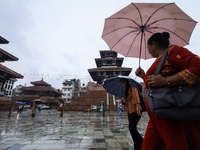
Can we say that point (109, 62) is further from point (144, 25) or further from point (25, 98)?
point (144, 25)

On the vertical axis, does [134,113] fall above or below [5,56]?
below

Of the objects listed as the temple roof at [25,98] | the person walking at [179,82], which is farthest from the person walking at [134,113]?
the temple roof at [25,98]

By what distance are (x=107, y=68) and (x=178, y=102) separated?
26899mm

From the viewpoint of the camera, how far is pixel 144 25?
236cm

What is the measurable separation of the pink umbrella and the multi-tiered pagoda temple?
24203mm

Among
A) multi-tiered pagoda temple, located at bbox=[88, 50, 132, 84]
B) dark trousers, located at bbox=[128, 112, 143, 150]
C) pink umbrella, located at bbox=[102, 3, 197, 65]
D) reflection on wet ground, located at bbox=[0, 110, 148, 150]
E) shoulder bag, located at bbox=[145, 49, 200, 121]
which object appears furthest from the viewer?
multi-tiered pagoda temple, located at bbox=[88, 50, 132, 84]

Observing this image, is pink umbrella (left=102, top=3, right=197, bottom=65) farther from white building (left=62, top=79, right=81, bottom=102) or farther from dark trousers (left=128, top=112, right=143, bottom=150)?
white building (left=62, top=79, right=81, bottom=102)

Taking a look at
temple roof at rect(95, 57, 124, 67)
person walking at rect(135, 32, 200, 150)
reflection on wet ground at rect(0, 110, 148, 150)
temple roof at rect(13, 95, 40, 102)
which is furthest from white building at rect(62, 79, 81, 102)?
person walking at rect(135, 32, 200, 150)

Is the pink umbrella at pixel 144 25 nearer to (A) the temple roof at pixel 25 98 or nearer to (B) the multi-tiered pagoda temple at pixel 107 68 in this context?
(B) the multi-tiered pagoda temple at pixel 107 68

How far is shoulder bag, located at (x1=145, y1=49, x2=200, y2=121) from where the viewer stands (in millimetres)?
916

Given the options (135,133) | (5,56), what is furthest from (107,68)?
(135,133)

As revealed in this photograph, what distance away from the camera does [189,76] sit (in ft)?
3.17

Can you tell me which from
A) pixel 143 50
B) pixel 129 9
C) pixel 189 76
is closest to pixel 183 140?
pixel 189 76

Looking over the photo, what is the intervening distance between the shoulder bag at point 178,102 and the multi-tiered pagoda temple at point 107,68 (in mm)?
25876
